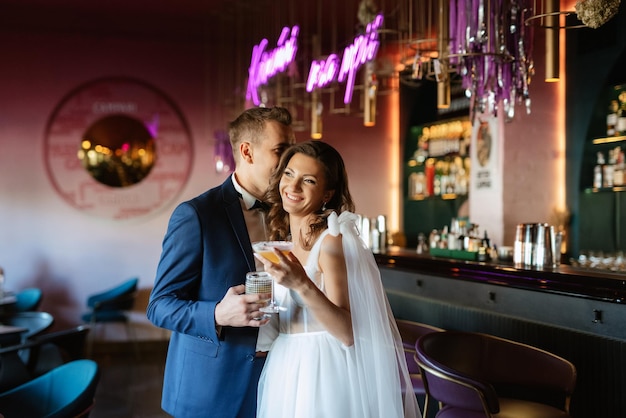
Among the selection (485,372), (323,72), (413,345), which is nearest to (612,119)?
(323,72)

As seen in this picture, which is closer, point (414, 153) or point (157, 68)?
point (157, 68)

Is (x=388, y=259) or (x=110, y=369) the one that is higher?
(x=388, y=259)

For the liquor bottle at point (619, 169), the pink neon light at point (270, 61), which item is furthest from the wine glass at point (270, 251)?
the liquor bottle at point (619, 169)

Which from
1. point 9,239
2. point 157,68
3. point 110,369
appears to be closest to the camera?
point 110,369

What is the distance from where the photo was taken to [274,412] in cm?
218

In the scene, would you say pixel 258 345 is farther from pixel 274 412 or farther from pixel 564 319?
pixel 564 319

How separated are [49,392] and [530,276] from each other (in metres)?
2.88

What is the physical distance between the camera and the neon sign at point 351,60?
561cm

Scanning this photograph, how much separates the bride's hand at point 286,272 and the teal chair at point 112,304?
5854mm

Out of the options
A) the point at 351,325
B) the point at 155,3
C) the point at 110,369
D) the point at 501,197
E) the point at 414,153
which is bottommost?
the point at 110,369

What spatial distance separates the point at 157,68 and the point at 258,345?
6801 millimetres

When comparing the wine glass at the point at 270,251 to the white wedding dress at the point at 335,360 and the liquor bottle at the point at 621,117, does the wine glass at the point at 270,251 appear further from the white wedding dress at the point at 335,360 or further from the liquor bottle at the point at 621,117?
the liquor bottle at the point at 621,117

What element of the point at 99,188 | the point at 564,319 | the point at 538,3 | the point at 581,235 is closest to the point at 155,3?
the point at 99,188

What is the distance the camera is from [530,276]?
4195 mm
